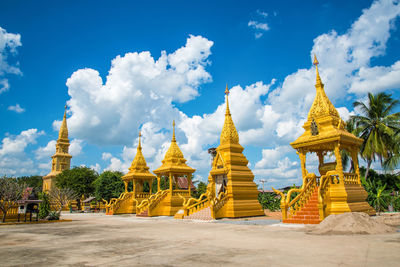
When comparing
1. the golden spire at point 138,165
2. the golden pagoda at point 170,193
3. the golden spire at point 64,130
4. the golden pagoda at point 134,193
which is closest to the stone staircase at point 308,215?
the golden pagoda at point 170,193

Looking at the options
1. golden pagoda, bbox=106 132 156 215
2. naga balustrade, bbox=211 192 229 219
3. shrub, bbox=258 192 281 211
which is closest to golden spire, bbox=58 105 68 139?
golden pagoda, bbox=106 132 156 215

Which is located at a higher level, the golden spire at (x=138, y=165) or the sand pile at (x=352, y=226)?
the golden spire at (x=138, y=165)

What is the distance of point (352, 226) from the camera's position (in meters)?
10.1

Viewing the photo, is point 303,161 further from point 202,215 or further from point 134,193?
point 134,193

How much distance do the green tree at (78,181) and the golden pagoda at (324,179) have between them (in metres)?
39.8

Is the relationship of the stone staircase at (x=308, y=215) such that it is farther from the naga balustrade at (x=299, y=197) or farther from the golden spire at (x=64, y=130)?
the golden spire at (x=64, y=130)

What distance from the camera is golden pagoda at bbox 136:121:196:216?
24.2 m

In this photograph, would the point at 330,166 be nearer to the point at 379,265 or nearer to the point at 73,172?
the point at 379,265

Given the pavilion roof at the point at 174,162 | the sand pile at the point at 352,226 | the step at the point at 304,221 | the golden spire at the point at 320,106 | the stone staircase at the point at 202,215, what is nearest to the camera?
the sand pile at the point at 352,226

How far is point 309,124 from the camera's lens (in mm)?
16672

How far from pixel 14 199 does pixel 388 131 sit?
2941 centimetres

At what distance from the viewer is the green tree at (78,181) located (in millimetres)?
47062

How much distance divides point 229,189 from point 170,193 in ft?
22.4

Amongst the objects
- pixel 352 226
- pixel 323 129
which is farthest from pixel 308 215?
pixel 323 129
